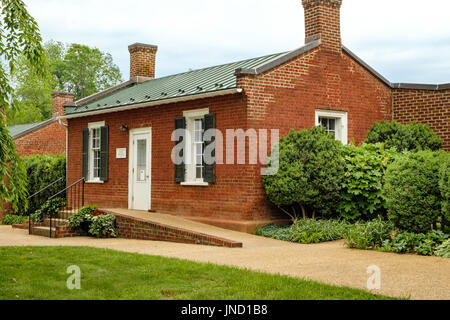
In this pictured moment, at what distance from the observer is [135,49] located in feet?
75.2

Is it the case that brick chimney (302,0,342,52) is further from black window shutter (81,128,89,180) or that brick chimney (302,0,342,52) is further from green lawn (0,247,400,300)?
green lawn (0,247,400,300)

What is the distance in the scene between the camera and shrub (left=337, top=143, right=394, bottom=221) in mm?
13156

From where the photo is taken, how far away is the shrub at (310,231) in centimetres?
1248

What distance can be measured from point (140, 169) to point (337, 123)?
20.0ft

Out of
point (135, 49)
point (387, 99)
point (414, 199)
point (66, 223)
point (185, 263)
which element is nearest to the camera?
point (185, 263)

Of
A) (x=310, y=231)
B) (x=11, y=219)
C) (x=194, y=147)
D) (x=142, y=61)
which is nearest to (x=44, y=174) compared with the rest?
(x=11, y=219)

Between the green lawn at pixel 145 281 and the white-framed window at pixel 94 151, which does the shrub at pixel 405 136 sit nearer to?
the green lawn at pixel 145 281

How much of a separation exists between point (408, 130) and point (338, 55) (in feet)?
9.48

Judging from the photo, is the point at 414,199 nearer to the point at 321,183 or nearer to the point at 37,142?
the point at 321,183
